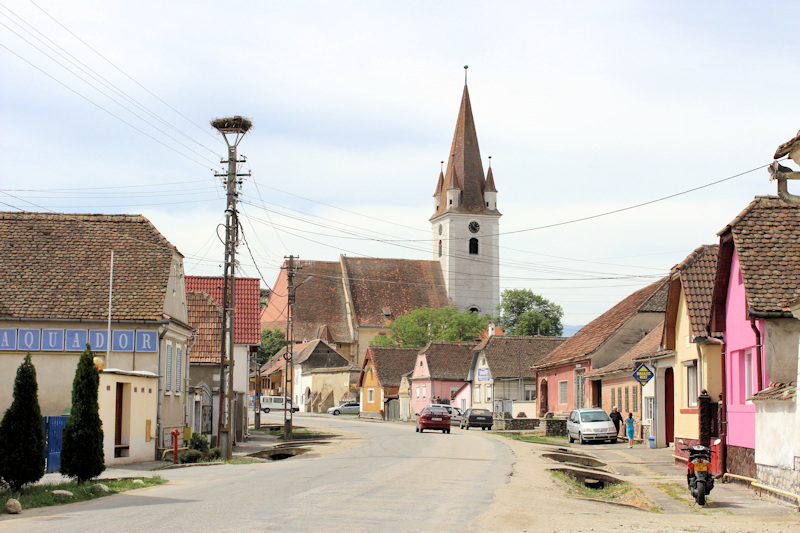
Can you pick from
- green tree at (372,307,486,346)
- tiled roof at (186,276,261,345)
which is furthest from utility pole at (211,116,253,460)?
green tree at (372,307,486,346)

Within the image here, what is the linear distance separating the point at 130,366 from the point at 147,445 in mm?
2464

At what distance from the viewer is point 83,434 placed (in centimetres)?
1697

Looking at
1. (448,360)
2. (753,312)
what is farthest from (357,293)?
(753,312)

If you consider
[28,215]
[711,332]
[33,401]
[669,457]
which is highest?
[28,215]

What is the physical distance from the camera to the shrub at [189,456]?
2709 cm

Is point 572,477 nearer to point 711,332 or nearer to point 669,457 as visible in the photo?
point 711,332

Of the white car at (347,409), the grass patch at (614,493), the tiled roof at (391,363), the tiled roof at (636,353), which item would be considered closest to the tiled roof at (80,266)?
the grass patch at (614,493)

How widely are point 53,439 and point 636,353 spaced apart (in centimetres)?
2405

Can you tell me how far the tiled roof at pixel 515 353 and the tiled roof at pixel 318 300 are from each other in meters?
47.8

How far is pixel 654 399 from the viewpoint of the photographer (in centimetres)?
3359

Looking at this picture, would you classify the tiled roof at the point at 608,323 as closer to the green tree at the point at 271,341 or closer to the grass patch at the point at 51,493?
the grass patch at the point at 51,493

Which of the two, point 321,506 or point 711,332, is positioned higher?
point 711,332

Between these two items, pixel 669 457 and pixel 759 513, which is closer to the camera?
pixel 759 513

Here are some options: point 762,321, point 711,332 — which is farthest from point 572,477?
point 762,321
